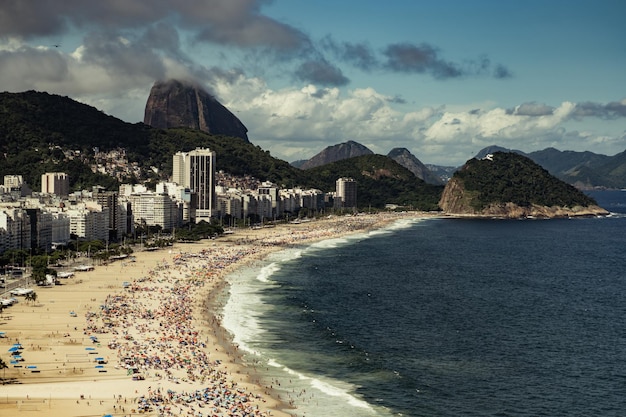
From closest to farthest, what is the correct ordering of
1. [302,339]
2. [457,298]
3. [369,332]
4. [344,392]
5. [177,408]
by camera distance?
[177,408] < [344,392] < [302,339] < [369,332] < [457,298]

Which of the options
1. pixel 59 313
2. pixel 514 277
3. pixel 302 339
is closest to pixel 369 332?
pixel 302 339

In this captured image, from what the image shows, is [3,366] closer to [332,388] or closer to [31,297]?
[332,388]

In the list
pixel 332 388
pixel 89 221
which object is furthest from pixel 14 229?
pixel 332 388

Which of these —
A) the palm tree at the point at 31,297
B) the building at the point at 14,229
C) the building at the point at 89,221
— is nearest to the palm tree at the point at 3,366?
the palm tree at the point at 31,297

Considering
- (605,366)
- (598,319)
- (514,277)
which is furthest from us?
(514,277)

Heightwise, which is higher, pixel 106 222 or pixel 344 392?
pixel 106 222

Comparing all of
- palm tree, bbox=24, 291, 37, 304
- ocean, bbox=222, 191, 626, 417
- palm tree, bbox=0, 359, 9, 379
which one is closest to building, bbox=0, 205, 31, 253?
palm tree, bbox=24, 291, 37, 304

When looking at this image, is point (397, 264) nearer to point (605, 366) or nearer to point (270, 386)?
point (605, 366)
